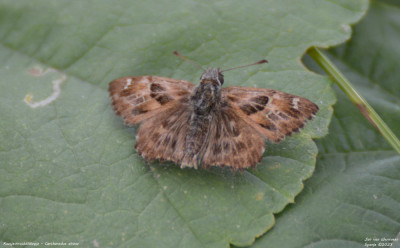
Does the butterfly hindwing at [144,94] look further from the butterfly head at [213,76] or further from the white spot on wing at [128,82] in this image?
the butterfly head at [213,76]

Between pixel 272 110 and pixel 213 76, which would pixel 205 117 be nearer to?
pixel 213 76

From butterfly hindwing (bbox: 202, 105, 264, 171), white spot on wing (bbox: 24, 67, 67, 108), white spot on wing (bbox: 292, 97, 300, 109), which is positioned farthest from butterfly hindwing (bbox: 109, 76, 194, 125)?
white spot on wing (bbox: 292, 97, 300, 109)

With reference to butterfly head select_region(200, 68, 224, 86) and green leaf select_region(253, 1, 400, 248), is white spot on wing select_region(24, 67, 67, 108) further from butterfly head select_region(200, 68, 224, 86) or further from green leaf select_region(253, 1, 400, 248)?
green leaf select_region(253, 1, 400, 248)

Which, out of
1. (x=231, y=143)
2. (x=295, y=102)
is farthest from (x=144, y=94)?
(x=295, y=102)

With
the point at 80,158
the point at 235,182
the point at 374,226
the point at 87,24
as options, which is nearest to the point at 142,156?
the point at 80,158

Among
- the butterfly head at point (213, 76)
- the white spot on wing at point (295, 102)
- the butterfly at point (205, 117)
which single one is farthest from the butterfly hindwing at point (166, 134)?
the white spot on wing at point (295, 102)

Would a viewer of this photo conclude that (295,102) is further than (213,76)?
No
